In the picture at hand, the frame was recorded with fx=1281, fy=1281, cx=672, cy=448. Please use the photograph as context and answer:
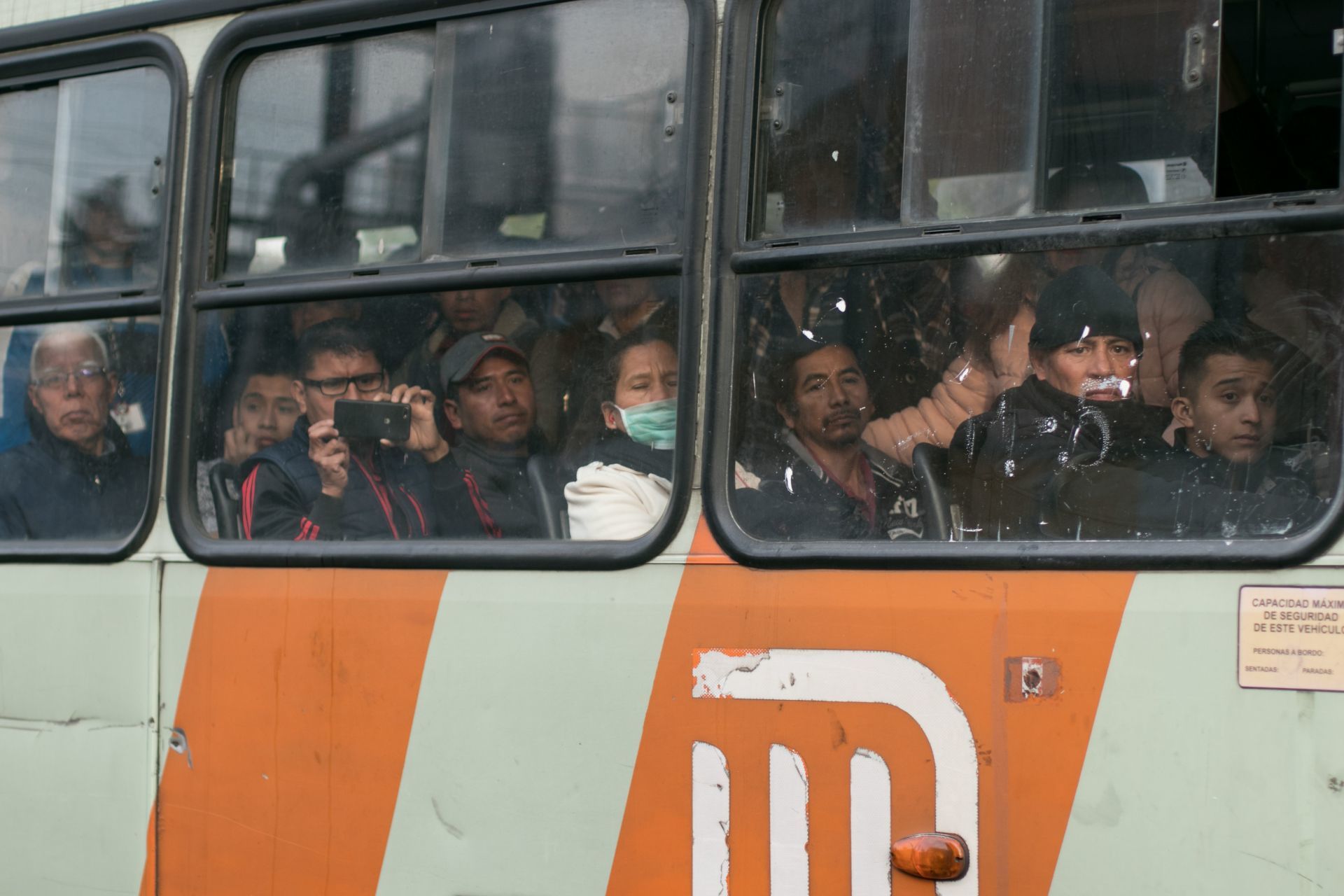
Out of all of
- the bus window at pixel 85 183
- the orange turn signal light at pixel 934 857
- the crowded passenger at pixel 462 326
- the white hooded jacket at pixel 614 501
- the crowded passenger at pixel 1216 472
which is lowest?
the orange turn signal light at pixel 934 857

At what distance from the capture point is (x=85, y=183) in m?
3.07

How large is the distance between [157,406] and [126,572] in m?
0.38

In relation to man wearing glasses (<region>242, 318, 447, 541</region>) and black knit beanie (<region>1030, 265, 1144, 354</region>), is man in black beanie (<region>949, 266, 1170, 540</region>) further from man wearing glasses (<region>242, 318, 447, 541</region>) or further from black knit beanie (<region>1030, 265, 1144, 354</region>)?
man wearing glasses (<region>242, 318, 447, 541</region>)

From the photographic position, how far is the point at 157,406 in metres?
2.89

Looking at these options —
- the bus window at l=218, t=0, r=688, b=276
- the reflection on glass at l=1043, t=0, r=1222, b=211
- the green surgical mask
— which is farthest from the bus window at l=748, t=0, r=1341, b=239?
the green surgical mask

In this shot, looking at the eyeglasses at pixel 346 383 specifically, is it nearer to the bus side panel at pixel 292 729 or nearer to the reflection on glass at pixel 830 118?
the bus side panel at pixel 292 729

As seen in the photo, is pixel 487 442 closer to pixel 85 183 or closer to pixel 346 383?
pixel 346 383

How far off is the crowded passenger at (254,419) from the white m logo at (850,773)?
1.12 metres

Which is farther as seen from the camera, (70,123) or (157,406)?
(70,123)

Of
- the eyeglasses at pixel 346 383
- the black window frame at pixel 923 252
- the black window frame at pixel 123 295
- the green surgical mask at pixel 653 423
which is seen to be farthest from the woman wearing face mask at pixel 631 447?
the black window frame at pixel 123 295

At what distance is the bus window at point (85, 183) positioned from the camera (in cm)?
297

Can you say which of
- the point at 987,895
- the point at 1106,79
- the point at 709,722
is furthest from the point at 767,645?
the point at 1106,79

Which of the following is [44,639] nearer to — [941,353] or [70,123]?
[70,123]

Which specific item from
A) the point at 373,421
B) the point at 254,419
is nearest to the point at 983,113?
the point at 373,421
